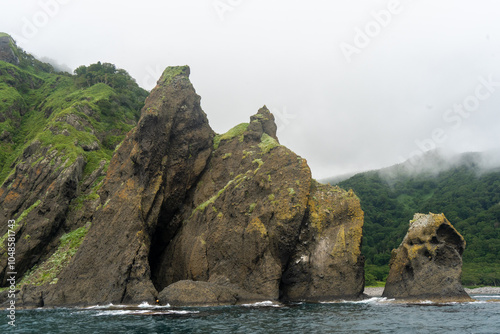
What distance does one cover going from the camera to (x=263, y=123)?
200ft

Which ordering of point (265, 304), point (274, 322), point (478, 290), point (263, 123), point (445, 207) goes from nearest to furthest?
1. point (274, 322)
2. point (265, 304)
3. point (263, 123)
4. point (478, 290)
5. point (445, 207)

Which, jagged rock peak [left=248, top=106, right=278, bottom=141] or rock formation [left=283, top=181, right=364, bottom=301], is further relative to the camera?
jagged rock peak [left=248, top=106, right=278, bottom=141]

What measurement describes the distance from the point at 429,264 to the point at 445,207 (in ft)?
345

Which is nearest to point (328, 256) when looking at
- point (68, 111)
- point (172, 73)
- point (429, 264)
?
point (429, 264)

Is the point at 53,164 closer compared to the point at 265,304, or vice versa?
the point at 265,304

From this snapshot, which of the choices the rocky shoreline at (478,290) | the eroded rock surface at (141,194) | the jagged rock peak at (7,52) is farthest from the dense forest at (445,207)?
the jagged rock peak at (7,52)

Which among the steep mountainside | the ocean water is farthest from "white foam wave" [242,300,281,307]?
the steep mountainside

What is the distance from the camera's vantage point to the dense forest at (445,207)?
103062mm

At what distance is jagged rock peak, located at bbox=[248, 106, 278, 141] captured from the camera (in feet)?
192

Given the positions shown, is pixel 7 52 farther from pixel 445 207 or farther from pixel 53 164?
pixel 445 207

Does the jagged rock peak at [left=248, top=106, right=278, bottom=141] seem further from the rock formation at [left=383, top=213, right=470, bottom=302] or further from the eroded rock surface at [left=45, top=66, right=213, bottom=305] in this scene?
the rock formation at [left=383, top=213, right=470, bottom=302]

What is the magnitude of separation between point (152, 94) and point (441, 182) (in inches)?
6038

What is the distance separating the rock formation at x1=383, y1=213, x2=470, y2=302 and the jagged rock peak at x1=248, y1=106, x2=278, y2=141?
91.2ft

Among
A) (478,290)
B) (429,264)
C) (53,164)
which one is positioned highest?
(53,164)
